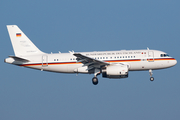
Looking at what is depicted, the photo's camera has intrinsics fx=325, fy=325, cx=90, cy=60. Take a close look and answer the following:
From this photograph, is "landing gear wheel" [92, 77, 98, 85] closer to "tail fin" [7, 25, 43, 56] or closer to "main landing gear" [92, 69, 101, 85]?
"main landing gear" [92, 69, 101, 85]

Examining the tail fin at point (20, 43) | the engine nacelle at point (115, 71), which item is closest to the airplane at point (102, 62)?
the engine nacelle at point (115, 71)

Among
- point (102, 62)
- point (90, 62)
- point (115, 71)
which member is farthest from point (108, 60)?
point (90, 62)

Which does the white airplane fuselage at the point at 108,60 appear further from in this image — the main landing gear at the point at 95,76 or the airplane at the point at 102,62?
the main landing gear at the point at 95,76

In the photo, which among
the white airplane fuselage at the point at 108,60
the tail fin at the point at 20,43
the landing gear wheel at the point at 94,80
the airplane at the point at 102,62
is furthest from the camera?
the tail fin at the point at 20,43

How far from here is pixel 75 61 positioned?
158ft

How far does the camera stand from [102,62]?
151ft

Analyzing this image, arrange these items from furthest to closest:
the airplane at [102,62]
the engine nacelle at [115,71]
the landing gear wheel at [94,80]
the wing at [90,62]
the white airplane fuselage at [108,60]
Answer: the landing gear wheel at [94,80] < the white airplane fuselage at [108,60] < the airplane at [102,62] < the wing at [90,62] < the engine nacelle at [115,71]

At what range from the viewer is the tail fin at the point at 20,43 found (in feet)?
169

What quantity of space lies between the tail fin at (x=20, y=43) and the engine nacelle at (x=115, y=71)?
11.8 meters

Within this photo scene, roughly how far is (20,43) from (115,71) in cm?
1668

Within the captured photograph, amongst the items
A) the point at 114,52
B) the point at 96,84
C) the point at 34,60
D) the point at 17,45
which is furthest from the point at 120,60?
the point at 17,45

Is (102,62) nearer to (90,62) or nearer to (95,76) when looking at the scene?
(90,62)

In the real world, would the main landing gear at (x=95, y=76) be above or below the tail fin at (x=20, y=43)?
below

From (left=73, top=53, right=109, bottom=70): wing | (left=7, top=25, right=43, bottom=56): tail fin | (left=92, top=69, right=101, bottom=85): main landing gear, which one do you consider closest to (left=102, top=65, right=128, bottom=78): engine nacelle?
(left=73, top=53, right=109, bottom=70): wing
